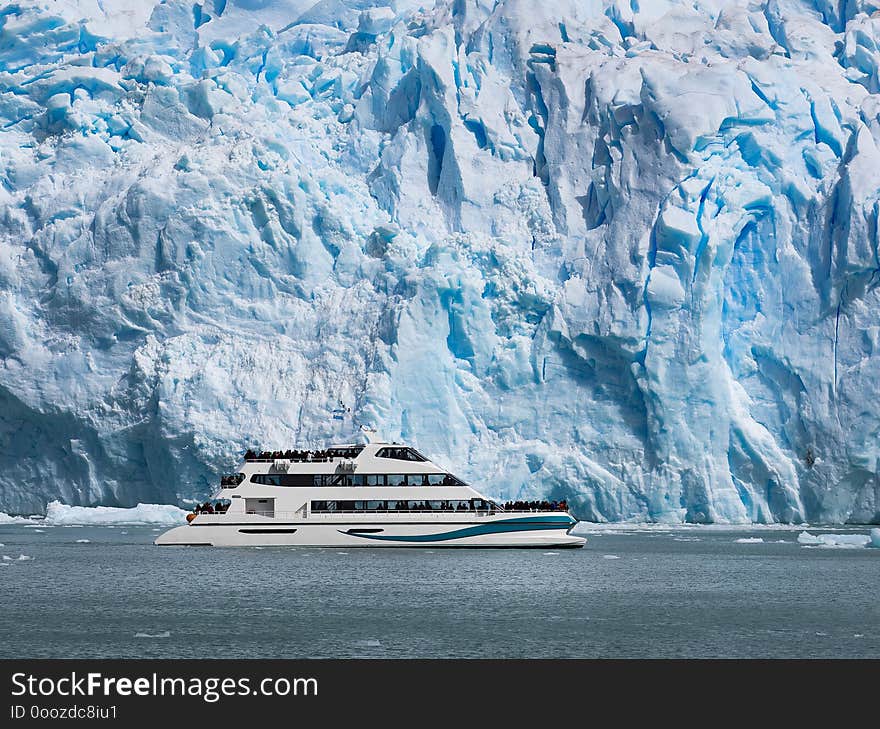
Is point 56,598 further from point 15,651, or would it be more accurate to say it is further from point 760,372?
point 760,372

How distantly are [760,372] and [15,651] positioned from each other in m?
30.6

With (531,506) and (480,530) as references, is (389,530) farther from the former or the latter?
(531,506)

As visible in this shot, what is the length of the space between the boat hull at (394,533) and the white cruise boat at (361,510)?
3 centimetres

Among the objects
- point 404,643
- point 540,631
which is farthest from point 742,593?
point 404,643

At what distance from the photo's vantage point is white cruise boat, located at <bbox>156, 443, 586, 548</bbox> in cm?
3556

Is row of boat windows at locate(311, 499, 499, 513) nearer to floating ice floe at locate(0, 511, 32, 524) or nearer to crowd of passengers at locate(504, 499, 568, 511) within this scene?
crowd of passengers at locate(504, 499, 568, 511)

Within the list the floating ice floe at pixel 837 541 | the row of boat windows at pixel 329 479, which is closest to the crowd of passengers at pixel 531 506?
the row of boat windows at pixel 329 479

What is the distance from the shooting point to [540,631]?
68.8 ft

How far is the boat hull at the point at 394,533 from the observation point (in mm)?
36000

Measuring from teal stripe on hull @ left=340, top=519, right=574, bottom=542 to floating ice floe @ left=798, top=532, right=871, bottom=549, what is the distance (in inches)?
265

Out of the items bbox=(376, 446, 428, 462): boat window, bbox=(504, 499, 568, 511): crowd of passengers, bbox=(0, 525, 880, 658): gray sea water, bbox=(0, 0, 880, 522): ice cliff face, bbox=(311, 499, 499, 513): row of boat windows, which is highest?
bbox=(0, 0, 880, 522): ice cliff face

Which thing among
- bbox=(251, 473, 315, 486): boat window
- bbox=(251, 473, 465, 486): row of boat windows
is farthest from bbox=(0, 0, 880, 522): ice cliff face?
bbox=(251, 473, 315, 486): boat window
